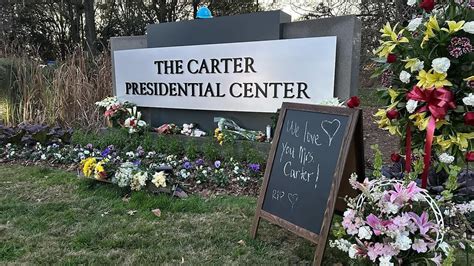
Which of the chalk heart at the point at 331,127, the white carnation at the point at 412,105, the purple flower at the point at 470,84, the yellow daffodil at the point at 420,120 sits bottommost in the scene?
the chalk heart at the point at 331,127

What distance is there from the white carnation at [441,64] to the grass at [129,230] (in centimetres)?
120

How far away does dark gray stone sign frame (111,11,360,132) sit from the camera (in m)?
3.52

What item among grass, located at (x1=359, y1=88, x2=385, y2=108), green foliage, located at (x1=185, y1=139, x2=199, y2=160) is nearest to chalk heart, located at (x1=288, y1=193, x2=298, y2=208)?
green foliage, located at (x1=185, y1=139, x2=199, y2=160)

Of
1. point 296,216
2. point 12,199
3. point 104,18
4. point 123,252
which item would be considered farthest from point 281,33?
point 104,18

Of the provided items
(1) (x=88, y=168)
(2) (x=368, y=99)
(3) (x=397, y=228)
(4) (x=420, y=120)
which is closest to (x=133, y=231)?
(1) (x=88, y=168)

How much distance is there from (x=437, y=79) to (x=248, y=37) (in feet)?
8.32

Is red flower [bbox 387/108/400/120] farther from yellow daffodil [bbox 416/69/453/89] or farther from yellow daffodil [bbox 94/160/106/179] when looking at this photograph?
yellow daffodil [bbox 94/160/106/179]

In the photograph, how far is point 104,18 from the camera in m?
12.1

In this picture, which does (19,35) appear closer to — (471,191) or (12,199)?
(12,199)

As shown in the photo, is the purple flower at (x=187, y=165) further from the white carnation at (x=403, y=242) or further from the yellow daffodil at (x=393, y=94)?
the white carnation at (x=403, y=242)

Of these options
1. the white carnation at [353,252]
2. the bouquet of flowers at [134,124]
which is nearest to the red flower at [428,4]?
the white carnation at [353,252]

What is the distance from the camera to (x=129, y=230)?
8.05 ft

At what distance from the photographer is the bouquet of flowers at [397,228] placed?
1517 millimetres

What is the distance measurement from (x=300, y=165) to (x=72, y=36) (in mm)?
11907
